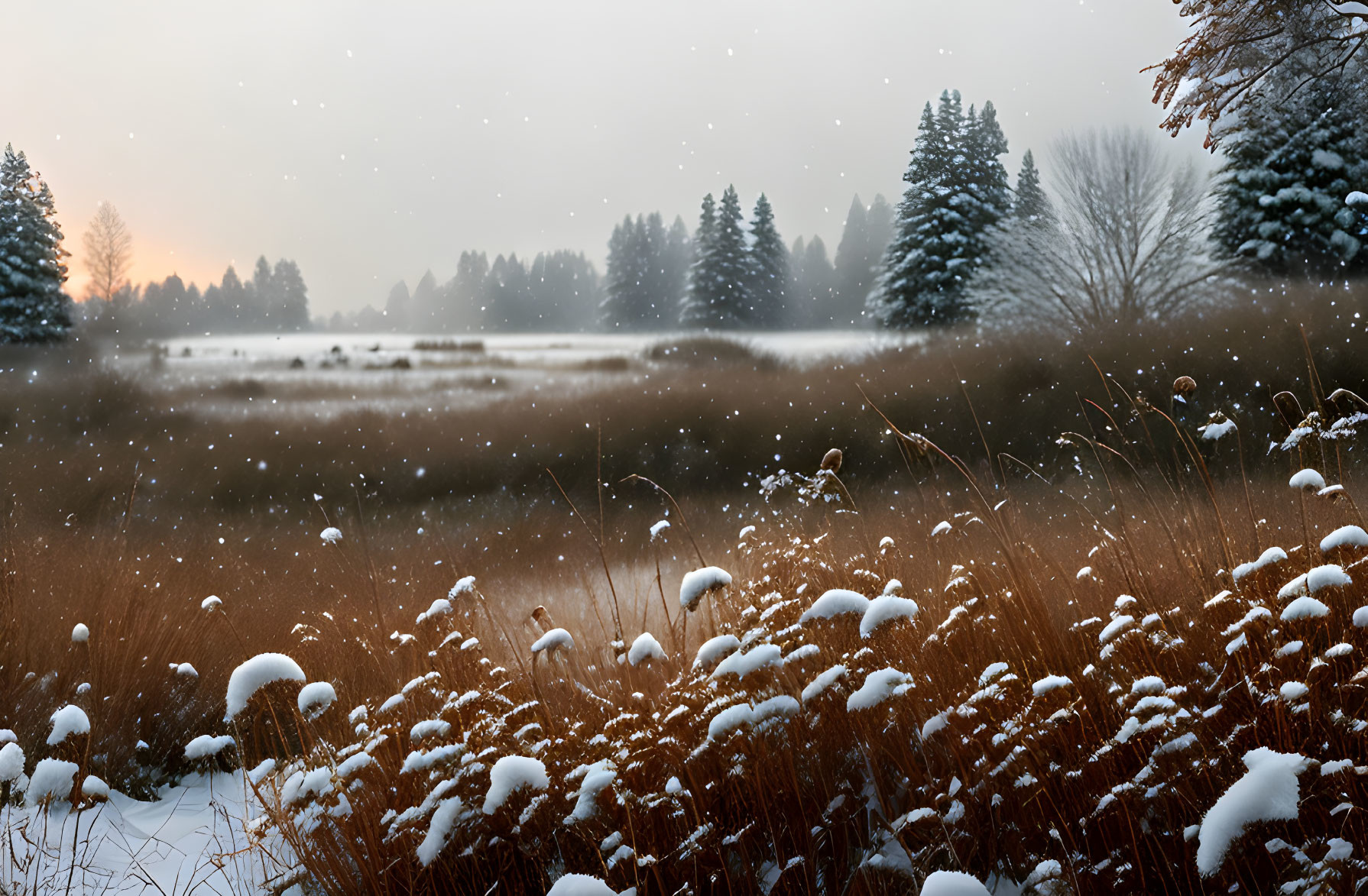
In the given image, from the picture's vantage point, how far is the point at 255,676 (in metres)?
1.84

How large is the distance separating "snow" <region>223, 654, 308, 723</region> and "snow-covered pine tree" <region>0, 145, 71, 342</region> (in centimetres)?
1480


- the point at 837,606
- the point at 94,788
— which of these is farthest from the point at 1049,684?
the point at 94,788

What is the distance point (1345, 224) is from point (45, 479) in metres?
18.3

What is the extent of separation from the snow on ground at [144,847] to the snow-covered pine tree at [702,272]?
13278 mm

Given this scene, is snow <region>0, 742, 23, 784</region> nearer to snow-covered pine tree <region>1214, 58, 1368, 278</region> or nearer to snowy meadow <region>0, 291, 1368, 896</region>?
snowy meadow <region>0, 291, 1368, 896</region>

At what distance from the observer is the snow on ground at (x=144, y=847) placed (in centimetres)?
233

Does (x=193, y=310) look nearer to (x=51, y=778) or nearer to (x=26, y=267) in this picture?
(x=26, y=267)

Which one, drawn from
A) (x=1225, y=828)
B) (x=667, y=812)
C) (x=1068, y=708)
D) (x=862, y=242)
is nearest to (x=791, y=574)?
(x=667, y=812)

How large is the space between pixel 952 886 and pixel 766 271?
15.1m

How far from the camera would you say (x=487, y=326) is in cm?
1242

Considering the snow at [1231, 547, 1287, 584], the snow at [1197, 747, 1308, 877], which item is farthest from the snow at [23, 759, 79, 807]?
the snow at [1231, 547, 1287, 584]

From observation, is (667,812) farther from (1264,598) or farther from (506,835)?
(1264,598)

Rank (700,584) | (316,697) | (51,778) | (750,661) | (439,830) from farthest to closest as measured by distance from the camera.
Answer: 1. (51,778)
2. (316,697)
3. (700,584)
4. (439,830)
5. (750,661)

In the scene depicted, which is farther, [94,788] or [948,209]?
[948,209]
